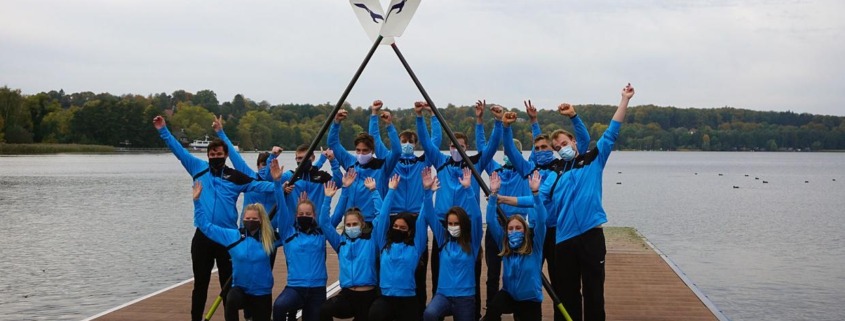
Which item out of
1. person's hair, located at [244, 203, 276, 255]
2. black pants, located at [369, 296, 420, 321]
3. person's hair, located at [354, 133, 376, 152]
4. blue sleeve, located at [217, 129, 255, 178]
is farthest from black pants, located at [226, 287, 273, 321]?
person's hair, located at [354, 133, 376, 152]

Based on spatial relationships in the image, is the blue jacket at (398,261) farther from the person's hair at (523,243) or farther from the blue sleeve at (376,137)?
the blue sleeve at (376,137)

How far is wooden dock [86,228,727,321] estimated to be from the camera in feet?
30.8

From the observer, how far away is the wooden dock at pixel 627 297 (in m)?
9.38

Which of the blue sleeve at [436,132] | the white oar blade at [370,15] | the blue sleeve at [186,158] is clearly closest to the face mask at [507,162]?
the blue sleeve at [436,132]

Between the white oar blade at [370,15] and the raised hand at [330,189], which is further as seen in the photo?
the white oar blade at [370,15]

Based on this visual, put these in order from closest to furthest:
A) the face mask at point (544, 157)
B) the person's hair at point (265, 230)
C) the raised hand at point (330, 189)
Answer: the person's hair at point (265, 230) → the raised hand at point (330, 189) → the face mask at point (544, 157)

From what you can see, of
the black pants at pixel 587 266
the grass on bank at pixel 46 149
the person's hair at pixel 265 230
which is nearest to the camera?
the black pants at pixel 587 266

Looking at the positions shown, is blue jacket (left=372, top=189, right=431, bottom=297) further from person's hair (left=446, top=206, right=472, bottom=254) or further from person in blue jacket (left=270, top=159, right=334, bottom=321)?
person in blue jacket (left=270, top=159, right=334, bottom=321)

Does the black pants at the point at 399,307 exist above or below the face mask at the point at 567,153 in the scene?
below

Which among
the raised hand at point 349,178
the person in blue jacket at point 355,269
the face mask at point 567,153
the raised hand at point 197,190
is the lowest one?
the person in blue jacket at point 355,269

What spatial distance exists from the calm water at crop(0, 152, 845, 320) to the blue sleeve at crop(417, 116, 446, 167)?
4.76m

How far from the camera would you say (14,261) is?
55.8 feet

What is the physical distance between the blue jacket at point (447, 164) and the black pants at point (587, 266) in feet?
4.37

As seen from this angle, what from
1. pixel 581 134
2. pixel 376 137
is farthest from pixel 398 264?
pixel 376 137
